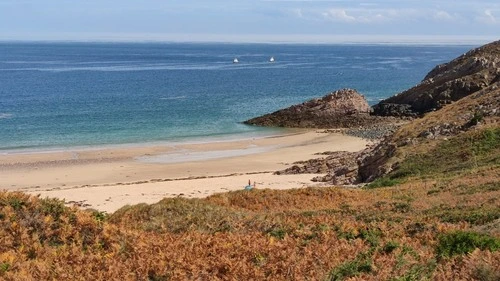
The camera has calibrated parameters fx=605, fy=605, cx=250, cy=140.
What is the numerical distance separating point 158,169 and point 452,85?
33759 millimetres

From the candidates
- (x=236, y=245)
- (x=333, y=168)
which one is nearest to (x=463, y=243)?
(x=236, y=245)

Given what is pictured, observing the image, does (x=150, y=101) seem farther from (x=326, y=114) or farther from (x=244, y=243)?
(x=244, y=243)

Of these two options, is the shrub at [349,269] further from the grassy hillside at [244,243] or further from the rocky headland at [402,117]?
the rocky headland at [402,117]

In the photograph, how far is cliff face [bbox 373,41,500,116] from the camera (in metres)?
59.6

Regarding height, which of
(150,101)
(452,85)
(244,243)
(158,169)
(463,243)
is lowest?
(150,101)

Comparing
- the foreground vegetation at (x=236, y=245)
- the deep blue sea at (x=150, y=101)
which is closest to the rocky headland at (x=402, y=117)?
the deep blue sea at (x=150, y=101)

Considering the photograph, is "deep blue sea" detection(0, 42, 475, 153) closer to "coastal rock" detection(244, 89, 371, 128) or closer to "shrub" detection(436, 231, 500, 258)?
"coastal rock" detection(244, 89, 371, 128)

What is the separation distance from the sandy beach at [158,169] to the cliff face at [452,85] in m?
12.0

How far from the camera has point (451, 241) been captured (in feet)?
36.8

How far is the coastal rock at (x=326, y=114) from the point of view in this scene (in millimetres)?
66125

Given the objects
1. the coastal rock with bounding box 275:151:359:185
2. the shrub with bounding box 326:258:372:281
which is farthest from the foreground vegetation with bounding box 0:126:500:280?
the coastal rock with bounding box 275:151:359:185

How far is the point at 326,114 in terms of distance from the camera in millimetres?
68000

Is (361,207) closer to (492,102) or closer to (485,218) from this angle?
(485,218)

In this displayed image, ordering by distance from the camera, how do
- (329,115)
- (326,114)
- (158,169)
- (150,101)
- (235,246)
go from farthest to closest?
(150,101), (326,114), (329,115), (158,169), (235,246)
